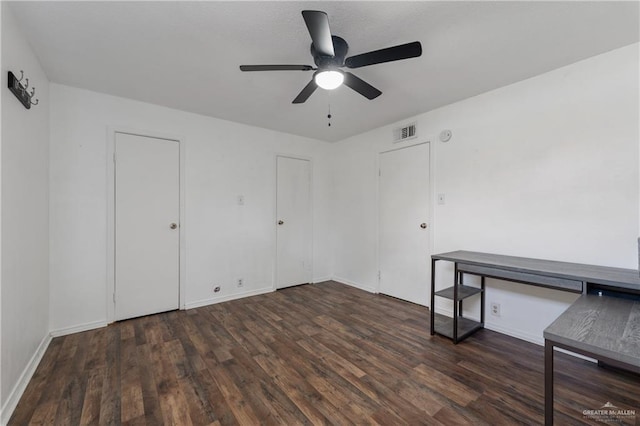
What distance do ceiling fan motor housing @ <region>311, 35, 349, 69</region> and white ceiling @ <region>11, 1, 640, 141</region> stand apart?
0.23 ft

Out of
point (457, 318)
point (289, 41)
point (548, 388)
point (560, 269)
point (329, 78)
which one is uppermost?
point (289, 41)

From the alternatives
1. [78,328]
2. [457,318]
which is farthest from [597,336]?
[78,328]

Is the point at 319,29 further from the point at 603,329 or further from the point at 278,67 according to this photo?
the point at 603,329

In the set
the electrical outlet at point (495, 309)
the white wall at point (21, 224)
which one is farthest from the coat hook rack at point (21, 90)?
the electrical outlet at point (495, 309)

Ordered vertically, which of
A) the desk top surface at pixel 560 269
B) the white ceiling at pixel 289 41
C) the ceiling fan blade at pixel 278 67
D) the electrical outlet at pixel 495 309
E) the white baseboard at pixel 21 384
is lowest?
the white baseboard at pixel 21 384

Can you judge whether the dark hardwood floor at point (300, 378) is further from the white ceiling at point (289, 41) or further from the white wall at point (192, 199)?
the white ceiling at point (289, 41)

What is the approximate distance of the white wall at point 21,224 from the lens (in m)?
1.59

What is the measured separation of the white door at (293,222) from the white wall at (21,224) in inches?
98.0

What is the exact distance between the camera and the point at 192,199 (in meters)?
3.26

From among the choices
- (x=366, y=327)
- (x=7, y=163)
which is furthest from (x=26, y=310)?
(x=366, y=327)

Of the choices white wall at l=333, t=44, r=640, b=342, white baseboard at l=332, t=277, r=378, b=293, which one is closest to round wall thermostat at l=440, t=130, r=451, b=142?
white wall at l=333, t=44, r=640, b=342

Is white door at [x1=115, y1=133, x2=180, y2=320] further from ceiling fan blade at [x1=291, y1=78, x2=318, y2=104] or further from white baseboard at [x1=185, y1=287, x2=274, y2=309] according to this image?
ceiling fan blade at [x1=291, y1=78, x2=318, y2=104]

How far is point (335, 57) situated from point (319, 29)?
0.39 m

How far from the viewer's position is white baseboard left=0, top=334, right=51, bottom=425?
1530 mm
